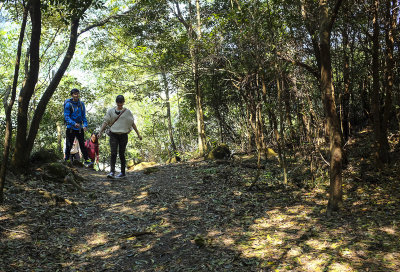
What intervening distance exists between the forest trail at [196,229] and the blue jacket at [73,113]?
1777 millimetres

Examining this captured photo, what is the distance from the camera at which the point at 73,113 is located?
7859 millimetres

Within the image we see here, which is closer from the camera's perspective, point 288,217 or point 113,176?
point 288,217

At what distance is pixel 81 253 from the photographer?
12.5 ft

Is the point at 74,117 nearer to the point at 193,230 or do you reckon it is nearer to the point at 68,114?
the point at 68,114

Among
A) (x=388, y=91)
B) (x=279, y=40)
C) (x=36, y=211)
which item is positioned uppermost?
(x=279, y=40)

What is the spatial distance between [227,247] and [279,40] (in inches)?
221

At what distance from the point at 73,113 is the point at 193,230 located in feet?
16.6

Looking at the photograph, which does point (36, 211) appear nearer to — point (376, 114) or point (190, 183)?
point (190, 183)

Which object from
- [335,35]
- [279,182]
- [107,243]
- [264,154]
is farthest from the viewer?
[264,154]

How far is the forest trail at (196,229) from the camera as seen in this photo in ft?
11.4

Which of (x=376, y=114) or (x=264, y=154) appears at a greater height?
(x=376, y=114)

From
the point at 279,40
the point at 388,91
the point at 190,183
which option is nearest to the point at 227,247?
the point at 190,183

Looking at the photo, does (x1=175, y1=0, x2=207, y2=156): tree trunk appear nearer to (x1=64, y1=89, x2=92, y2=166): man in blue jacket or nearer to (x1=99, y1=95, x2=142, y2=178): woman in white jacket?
(x1=99, y1=95, x2=142, y2=178): woman in white jacket

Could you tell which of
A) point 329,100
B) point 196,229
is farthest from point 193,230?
point 329,100
